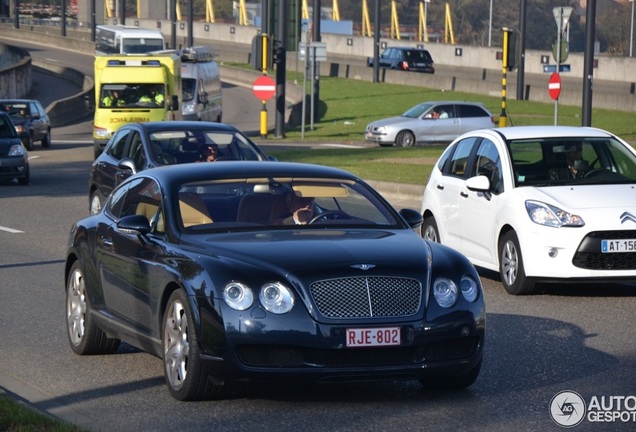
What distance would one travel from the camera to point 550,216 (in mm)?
12320

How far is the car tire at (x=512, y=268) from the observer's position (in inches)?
489

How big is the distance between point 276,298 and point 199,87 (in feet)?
127

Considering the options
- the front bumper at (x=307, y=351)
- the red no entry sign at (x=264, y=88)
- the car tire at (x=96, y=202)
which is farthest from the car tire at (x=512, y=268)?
the red no entry sign at (x=264, y=88)

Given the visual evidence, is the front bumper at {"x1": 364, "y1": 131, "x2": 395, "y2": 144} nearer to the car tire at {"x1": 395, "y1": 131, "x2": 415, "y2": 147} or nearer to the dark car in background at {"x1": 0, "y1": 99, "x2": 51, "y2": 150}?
the car tire at {"x1": 395, "y1": 131, "x2": 415, "y2": 147}

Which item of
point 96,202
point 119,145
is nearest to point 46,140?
point 96,202

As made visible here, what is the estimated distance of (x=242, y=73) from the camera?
7888 cm

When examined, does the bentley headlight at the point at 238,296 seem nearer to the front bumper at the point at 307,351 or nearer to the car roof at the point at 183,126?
the front bumper at the point at 307,351

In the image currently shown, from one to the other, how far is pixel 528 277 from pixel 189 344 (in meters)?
5.37

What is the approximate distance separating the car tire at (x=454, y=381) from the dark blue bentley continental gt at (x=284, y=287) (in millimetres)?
12

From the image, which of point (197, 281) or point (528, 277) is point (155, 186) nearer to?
point (197, 281)

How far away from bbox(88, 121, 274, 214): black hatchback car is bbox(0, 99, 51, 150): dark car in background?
22435 mm

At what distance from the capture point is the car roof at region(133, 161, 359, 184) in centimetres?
886

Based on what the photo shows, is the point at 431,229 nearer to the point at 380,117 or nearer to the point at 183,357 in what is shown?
the point at 183,357

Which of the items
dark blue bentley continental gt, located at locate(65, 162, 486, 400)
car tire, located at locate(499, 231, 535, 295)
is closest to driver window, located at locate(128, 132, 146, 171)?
car tire, located at locate(499, 231, 535, 295)
